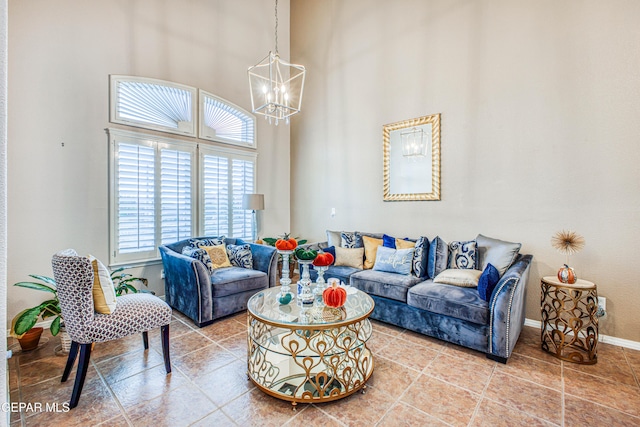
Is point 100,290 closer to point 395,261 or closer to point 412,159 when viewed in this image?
point 395,261

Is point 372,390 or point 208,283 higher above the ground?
point 208,283

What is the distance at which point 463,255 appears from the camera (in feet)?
10.8

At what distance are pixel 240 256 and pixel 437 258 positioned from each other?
261 cm

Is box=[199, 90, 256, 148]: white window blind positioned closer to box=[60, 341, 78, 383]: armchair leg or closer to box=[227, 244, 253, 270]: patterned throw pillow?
box=[227, 244, 253, 270]: patterned throw pillow

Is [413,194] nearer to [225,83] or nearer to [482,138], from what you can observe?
[482,138]

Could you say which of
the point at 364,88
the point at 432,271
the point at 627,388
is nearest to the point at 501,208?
the point at 432,271

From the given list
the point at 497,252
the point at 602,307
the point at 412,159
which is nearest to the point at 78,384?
the point at 497,252

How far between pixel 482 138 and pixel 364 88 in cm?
206

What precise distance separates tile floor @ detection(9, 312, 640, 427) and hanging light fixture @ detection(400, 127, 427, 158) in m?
2.50

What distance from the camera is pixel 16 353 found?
8.56ft

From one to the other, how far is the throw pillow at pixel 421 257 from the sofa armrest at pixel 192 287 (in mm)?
2447

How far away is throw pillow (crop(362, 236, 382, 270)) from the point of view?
3906mm

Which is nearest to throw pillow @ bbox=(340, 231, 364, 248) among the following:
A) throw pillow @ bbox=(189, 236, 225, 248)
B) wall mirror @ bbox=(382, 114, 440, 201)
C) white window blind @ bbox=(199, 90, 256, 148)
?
wall mirror @ bbox=(382, 114, 440, 201)

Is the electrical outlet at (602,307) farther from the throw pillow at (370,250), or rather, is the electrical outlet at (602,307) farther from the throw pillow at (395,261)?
the throw pillow at (370,250)
